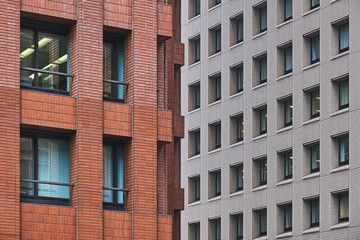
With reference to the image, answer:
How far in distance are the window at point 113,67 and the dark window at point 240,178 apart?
123 feet

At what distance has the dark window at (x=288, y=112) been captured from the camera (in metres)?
66.3

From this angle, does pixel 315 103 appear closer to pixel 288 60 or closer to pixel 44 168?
pixel 288 60

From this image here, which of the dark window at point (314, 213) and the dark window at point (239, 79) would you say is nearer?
the dark window at point (314, 213)

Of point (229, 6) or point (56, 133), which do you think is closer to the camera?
point (56, 133)

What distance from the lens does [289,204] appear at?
64.8m

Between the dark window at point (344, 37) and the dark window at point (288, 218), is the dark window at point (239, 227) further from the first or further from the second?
the dark window at point (344, 37)

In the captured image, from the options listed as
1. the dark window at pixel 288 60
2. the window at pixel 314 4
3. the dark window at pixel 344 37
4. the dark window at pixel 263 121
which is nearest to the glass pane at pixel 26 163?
the dark window at pixel 344 37

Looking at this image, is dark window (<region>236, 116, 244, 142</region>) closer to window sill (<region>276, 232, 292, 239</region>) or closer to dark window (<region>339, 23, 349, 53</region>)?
window sill (<region>276, 232, 292, 239</region>)

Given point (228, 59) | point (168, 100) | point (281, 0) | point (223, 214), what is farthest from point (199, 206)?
point (168, 100)

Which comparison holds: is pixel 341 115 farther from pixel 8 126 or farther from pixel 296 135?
pixel 8 126

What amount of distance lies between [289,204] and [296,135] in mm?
4388

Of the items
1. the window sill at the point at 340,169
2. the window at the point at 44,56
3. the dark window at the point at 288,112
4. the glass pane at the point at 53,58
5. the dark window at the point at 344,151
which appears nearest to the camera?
the window at the point at 44,56

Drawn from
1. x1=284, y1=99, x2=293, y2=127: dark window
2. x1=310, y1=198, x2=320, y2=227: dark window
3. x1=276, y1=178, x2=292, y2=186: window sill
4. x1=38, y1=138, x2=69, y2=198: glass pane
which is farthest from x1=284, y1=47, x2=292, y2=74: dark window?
x1=38, y1=138, x2=69, y2=198: glass pane

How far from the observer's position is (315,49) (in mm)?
64250
